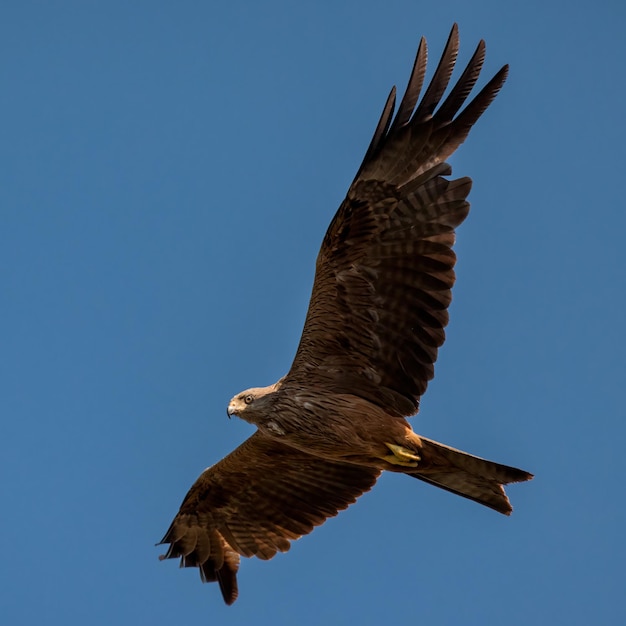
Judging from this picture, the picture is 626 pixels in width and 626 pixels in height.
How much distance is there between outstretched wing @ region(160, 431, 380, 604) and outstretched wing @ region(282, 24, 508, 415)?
4.91ft

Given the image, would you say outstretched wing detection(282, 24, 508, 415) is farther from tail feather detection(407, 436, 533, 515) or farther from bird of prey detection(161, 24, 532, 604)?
tail feather detection(407, 436, 533, 515)

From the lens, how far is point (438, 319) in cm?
1005

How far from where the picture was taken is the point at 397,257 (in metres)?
10.1

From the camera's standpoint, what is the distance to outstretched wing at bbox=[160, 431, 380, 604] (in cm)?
1183

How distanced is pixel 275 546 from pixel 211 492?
36.3 inches

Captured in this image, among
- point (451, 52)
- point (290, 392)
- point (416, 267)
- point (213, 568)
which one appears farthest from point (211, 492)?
point (451, 52)

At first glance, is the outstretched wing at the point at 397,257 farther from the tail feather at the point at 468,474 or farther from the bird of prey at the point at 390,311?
the tail feather at the point at 468,474

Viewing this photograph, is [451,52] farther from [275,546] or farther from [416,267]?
[275,546]

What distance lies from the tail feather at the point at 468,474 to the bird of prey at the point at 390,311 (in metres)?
0.01

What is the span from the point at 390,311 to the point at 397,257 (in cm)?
52

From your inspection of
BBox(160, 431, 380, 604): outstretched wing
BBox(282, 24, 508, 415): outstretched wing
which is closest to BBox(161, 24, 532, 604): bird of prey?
BBox(282, 24, 508, 415): outstretched wing

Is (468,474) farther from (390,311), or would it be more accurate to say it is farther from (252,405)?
(252,405)

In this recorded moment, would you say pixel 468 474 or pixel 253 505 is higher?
pixel 253 505

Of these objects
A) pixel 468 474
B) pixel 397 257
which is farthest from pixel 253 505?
pixel 397 257
